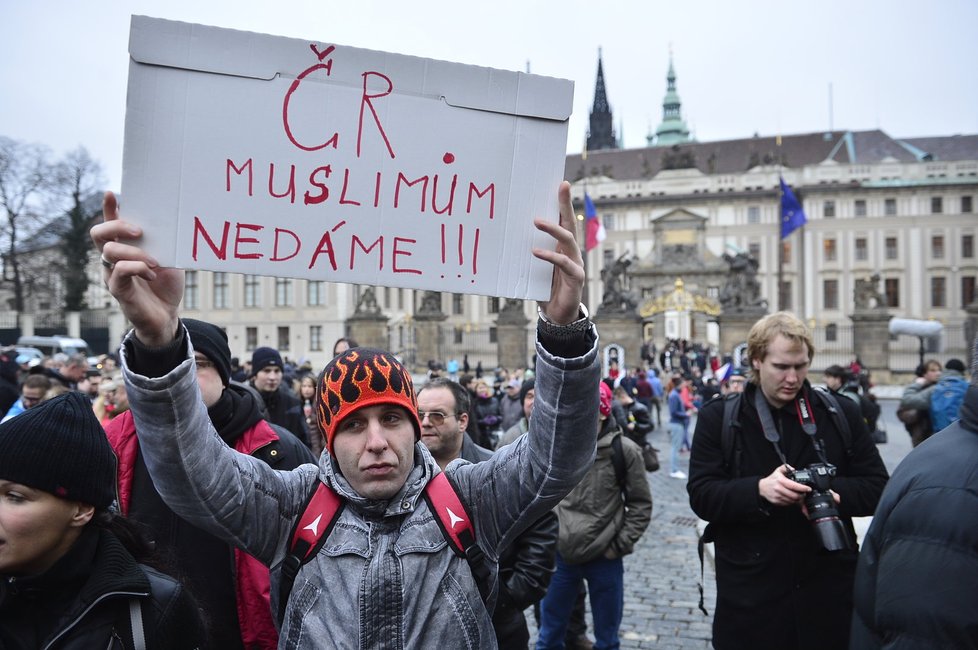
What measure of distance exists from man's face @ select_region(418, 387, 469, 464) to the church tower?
97.1m

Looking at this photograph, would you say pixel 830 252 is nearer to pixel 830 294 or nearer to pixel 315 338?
pixel 830 294

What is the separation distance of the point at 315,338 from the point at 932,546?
42.4 metres

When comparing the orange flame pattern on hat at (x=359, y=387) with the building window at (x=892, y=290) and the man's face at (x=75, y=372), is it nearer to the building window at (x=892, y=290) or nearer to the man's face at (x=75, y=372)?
the man's face at (x=75, y=372)

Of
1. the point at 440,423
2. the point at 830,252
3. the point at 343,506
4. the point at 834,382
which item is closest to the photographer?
the point at 343,506

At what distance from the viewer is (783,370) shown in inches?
130

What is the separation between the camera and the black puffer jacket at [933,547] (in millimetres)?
1721

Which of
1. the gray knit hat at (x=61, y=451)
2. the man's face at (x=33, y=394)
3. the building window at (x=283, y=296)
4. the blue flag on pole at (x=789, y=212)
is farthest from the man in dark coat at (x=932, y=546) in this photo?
the building window at (x=283, y=296)

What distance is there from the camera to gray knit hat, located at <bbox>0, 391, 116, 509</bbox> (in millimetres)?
1745

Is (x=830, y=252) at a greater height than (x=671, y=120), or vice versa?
(x=671, y=120)

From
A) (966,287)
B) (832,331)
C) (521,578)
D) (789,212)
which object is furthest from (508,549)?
(966,287)

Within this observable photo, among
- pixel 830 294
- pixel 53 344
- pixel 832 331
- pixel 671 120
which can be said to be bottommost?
pixel 53 344

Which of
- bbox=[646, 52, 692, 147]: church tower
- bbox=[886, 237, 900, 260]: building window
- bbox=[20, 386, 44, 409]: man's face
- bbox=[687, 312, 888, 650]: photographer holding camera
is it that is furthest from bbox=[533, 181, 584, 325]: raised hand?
bbox=[646, 52, 692, 147]: church tower

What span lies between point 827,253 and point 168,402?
218ft

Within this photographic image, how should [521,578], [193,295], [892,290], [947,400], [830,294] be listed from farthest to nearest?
1. [830,294]
2. [892,290]
3. [193,295]
4. [947,400]
5. [521,578]
